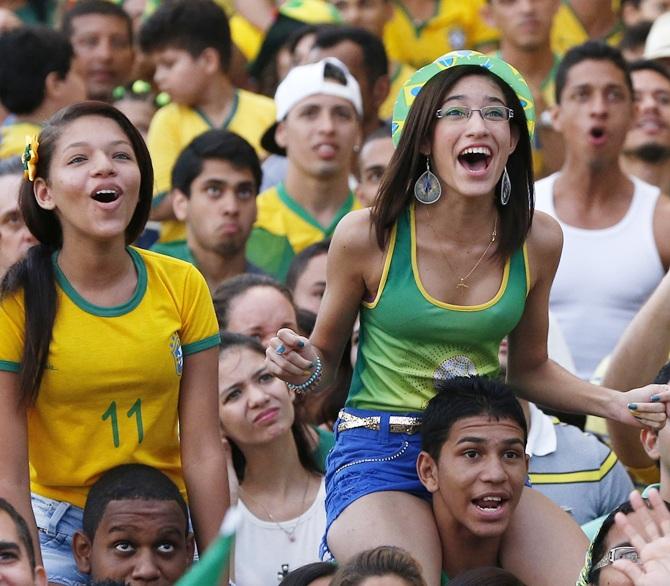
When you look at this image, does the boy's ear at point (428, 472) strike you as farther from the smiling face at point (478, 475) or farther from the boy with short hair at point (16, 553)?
the boy with short hair at point (16, 553)

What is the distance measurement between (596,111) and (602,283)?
87cm

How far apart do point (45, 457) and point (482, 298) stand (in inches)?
53.3

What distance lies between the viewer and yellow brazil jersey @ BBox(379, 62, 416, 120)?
9383 mm

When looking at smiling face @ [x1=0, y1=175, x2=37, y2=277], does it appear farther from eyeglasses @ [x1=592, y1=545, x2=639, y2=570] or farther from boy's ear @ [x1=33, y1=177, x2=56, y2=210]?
eyeglasses @ [x1=592, y1=545, x2=639, y2=570]

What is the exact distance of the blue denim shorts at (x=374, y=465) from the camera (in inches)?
179

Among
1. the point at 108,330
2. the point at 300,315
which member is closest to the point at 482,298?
the point at 108,330

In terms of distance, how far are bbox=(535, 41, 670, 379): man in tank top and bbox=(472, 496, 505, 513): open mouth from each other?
2.43 m

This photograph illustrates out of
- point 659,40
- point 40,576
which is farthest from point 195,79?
point 40,576

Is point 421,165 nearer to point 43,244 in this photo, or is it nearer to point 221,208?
point 43,244

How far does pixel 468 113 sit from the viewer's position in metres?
4.61

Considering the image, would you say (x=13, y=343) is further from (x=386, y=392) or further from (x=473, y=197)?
(x=473, y=197)

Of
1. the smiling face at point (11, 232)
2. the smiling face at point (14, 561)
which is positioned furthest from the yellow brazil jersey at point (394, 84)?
the smiling face at point (14, 561)

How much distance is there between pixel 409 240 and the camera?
462 cm

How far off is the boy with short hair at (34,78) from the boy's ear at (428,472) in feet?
13.1
